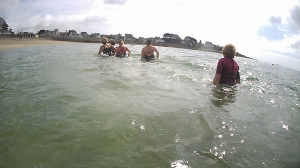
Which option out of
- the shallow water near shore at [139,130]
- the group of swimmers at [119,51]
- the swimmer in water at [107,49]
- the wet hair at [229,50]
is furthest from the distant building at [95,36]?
the shallow water near shore at [139,130]

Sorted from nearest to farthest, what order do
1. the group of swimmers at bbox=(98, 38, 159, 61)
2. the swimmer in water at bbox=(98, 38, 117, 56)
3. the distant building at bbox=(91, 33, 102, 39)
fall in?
the group of swimmers at bbox=(98, 38, 159, 61) < the swimmer in water at bbox=(98, 38, 117, 56) < the distant building at bbox=(91, 33, 102, 39)

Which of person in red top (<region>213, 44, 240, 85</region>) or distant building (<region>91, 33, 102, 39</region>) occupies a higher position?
distant building (<region>91, 33, 102, 39</region>)

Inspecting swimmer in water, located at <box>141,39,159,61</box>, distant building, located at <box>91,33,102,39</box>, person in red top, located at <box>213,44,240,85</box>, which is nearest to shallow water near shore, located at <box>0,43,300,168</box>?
person in red top, located at <box>213,44,240,85</box>

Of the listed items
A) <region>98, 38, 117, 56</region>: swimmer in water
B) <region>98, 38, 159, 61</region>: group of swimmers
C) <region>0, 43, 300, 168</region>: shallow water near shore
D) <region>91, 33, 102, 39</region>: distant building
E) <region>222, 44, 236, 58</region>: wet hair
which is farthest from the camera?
<region>91, 33, 102, 39</region>: distant building

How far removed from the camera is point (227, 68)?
174 inches

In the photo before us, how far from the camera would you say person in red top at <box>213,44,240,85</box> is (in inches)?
170

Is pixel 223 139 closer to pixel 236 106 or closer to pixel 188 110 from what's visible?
pixel 188 110

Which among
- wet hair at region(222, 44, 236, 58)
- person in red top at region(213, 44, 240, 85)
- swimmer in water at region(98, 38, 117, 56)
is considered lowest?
person in red top at region(213, 44, 240, 85)

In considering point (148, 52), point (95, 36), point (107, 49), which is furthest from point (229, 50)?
point (95, 36)

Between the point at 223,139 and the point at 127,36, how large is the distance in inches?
4582

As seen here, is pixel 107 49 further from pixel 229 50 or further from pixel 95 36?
pixel 95 36

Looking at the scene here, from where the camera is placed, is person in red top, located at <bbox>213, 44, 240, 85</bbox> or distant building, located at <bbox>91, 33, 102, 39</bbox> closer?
person in red top, located at <bbox>213, 44, 240, 85</bbox>

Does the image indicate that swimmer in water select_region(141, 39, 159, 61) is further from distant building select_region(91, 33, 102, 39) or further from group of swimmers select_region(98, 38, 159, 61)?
distant building select_region(91, 33, 102, 39)

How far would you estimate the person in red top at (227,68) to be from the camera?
4309 millimetres
